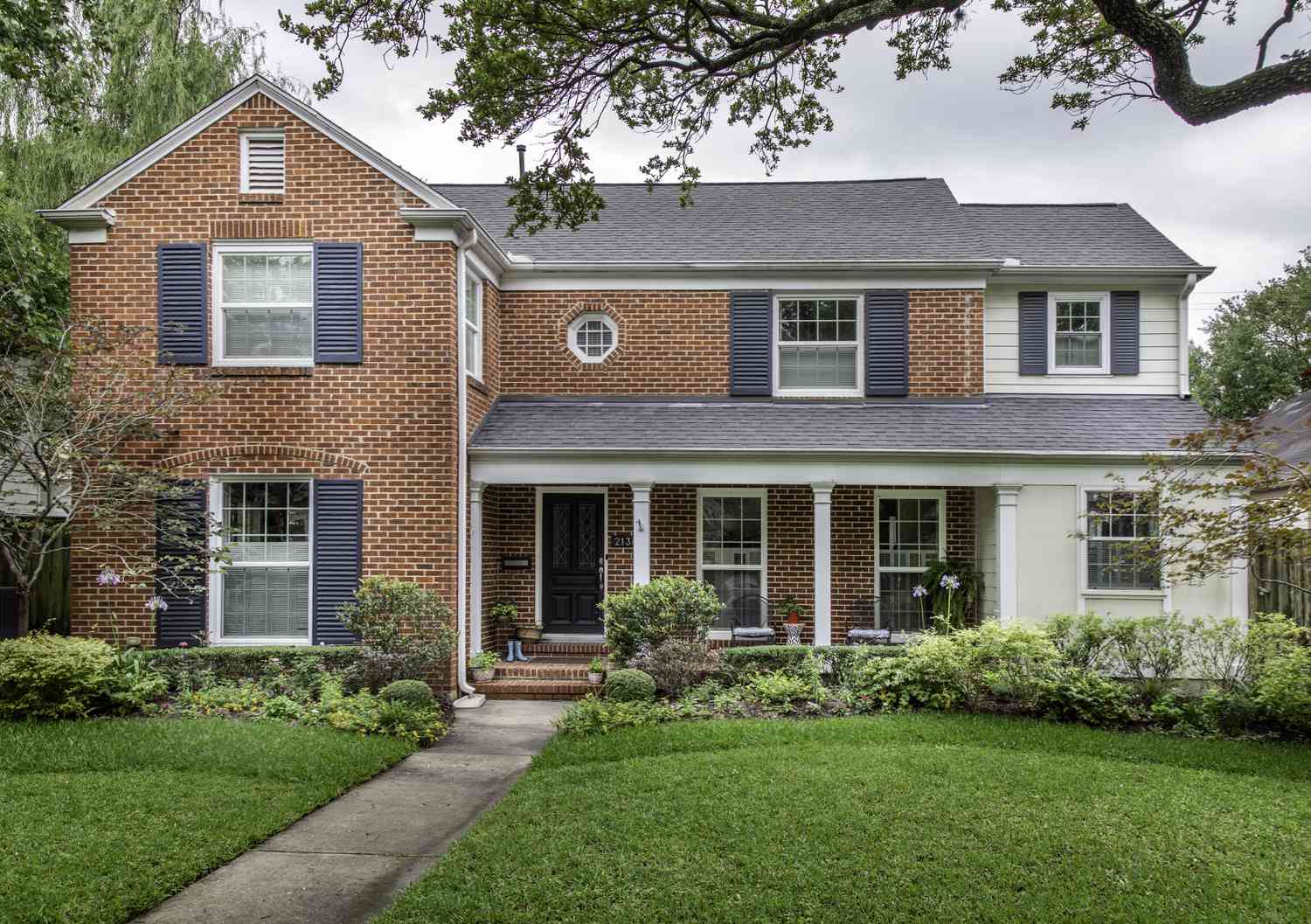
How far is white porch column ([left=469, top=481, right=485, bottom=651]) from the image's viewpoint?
39.1ft

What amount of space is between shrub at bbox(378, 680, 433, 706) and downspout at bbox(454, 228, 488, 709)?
1.28 m

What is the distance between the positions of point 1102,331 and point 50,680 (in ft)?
44.4

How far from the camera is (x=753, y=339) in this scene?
13359 millimetres

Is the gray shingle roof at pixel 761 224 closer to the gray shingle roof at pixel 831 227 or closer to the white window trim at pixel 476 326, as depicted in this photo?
the gray shingle roof at pixel 831 227

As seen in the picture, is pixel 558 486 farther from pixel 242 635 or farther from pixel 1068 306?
pixel 1068 306

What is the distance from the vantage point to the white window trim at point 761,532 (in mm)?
13156

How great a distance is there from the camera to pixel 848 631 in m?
12.6

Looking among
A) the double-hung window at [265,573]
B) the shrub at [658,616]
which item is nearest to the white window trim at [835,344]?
the shrub at [658,616]

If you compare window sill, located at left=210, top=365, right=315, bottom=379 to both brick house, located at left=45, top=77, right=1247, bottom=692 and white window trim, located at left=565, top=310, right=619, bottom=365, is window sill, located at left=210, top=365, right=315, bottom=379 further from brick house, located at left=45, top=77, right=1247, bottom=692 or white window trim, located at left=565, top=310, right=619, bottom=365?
white window trim, located at left=565, top=310, right=619, bottom=365

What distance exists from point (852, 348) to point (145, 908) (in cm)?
1072

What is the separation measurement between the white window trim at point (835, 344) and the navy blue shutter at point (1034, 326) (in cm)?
240

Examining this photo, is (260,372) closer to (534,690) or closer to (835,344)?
(534,690)

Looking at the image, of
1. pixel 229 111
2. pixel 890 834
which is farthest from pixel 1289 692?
pixel 229 111

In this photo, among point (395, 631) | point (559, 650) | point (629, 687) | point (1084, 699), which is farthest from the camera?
point (559, 650)
